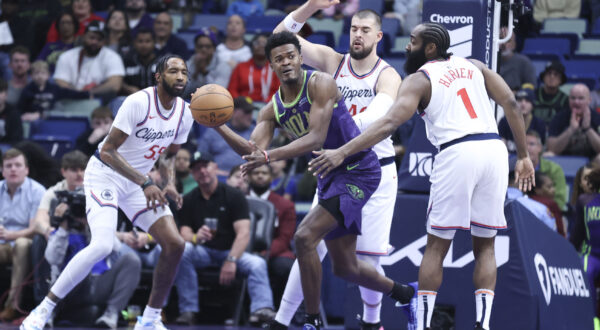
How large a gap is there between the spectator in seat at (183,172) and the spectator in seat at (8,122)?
9.15ft

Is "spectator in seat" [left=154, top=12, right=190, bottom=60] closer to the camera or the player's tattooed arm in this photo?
the camera

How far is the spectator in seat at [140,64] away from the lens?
44.5 feet

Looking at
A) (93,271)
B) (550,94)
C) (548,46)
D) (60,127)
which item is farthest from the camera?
(548,46)

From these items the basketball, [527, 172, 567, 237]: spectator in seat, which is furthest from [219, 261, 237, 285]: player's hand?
[527, 172, 567, 237]: spectator in seat

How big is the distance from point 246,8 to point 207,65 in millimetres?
2478

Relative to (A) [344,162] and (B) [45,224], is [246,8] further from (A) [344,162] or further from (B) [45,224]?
(A) [344,162]

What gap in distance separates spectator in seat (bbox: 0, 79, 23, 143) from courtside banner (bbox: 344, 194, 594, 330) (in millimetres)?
6063

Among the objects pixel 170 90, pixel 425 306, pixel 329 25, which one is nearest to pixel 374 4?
pixel 329 25

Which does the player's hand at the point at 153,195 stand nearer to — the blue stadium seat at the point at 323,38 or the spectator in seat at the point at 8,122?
the spectator in seat at the point at 8,122

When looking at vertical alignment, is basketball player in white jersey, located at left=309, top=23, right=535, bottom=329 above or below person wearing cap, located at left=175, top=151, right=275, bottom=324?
above

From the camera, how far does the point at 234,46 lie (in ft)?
45.6

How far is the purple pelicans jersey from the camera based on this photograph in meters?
6.87

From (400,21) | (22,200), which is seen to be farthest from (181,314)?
(400,21)

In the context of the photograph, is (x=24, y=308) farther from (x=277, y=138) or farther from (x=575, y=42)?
(x=575, y=42)
